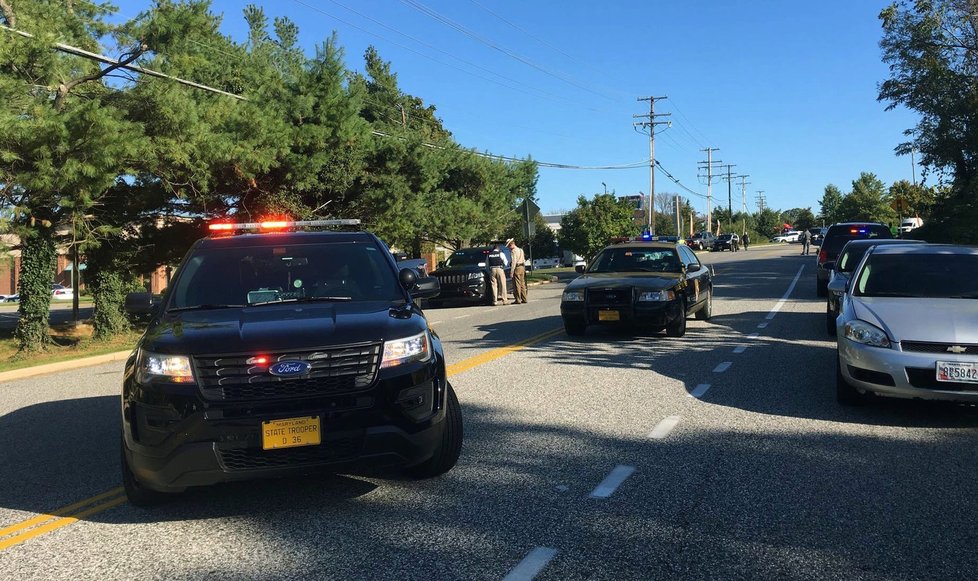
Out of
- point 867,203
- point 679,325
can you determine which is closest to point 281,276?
point 679,325

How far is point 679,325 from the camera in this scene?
12.5 m

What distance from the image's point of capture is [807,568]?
3.80 m

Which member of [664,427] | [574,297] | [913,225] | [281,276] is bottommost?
[664,427]

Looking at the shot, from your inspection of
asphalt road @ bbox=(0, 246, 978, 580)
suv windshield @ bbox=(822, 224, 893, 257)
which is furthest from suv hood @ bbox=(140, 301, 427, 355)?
suv windshield @ bbox=(822, 224, 893, 257)

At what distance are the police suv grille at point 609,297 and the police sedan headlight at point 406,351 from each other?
7612 mm

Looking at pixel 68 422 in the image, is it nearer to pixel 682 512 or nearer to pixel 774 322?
pixel 682 512

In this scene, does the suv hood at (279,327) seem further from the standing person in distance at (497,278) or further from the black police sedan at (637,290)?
the standing person in distance at (497,278)

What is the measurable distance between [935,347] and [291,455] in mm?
5058

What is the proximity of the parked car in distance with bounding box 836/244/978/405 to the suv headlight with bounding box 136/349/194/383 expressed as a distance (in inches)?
209

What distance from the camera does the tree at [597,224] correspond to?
45688 millimetres

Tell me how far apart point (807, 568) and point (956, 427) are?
355 centimetres

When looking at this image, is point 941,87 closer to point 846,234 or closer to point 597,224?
point 846,234

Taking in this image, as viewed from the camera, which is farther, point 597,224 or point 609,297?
point 597,224

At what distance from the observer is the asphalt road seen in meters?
3.93
